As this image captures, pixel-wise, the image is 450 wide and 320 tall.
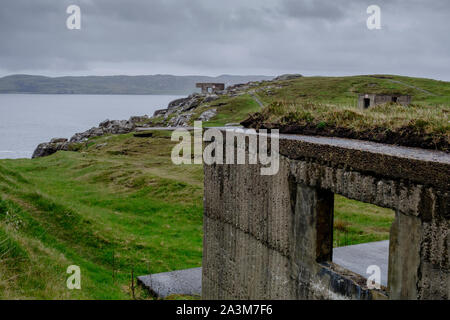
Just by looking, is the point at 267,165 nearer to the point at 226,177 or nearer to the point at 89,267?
the point at 226,177

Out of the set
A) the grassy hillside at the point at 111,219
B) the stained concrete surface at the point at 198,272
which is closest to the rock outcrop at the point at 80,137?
the grassy hillside at the point at 111,219

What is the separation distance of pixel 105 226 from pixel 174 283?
6.58 metres

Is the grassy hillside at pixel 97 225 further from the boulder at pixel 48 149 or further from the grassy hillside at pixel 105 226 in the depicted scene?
the boulder at pixel 48 149

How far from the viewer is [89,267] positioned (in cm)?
1423

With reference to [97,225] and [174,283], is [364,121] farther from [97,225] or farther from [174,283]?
[97,225]

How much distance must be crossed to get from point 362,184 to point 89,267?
10.7 meters

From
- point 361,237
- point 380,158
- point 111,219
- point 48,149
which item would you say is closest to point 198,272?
point 361,237

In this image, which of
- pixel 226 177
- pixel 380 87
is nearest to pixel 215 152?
pixel 226 177

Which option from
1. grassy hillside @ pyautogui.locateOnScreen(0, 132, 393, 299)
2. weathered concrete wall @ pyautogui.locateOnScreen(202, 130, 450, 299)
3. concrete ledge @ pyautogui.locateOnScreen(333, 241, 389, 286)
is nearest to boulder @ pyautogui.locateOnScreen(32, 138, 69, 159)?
grassy hillside @ pyautogui.locateOnScreen(0, 132, 393, 299)

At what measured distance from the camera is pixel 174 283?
44.2ft

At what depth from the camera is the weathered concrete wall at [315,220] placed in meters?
5.55

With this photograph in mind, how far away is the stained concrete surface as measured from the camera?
12.4m

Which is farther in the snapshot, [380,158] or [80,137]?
[80,137]

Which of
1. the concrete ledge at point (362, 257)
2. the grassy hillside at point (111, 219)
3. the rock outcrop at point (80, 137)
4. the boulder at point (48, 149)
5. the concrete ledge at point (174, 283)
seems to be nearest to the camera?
the grassy hillside at point (111, 219)
